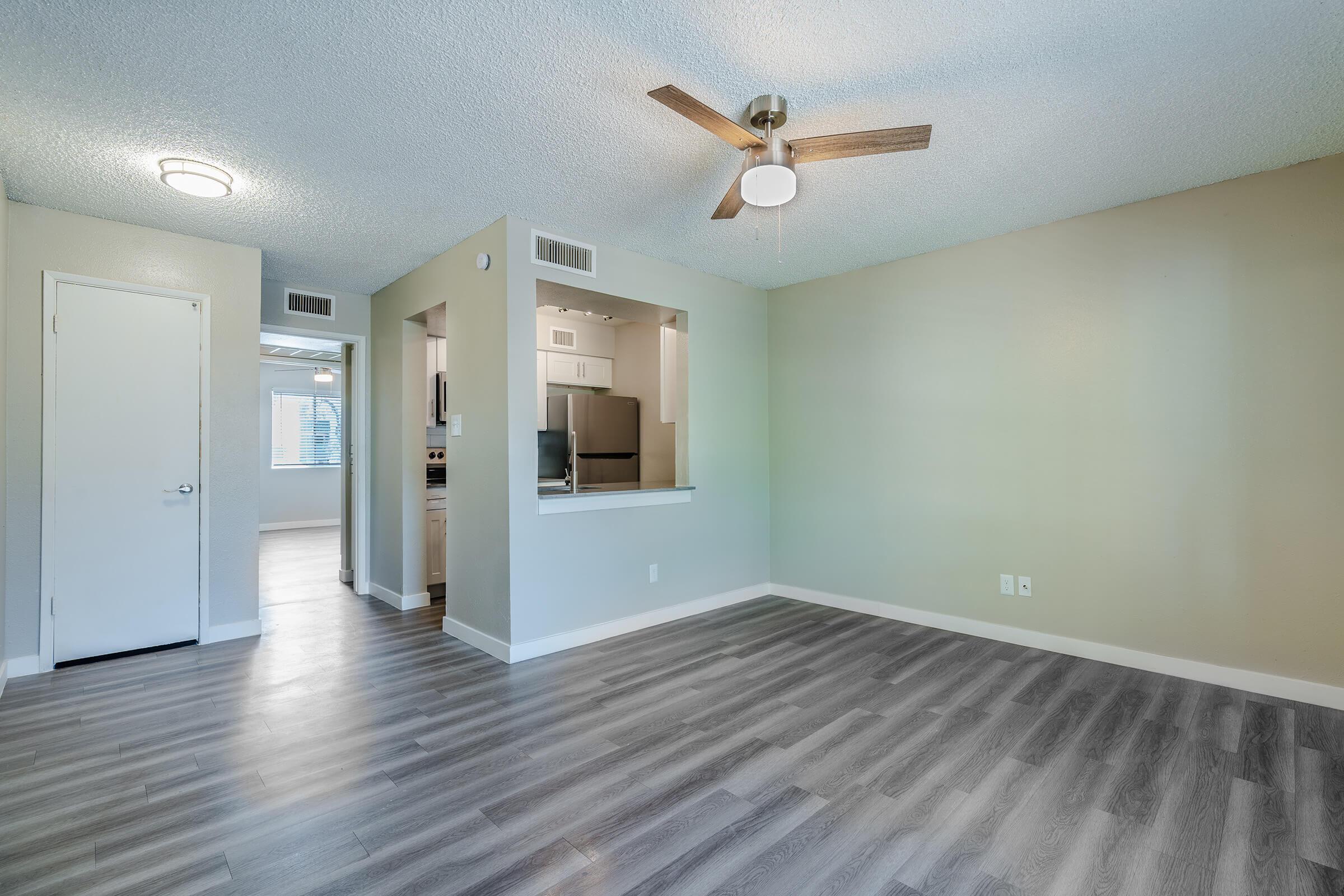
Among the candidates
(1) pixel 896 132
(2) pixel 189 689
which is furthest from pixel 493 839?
(1) pixel 896 132

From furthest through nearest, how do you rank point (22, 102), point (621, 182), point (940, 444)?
point (940, 444)
point (621, 182)
point (22, 102)

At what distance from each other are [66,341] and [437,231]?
214 cm

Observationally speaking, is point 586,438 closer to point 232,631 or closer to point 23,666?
point 232,631

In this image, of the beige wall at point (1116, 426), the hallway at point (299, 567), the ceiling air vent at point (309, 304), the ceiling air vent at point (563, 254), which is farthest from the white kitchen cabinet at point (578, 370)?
the hallway at point (299, 567)

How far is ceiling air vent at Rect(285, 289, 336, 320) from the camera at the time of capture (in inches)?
186

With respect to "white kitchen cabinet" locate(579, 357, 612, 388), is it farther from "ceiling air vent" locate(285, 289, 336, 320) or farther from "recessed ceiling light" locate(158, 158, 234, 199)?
"recessed ceiling light" locate(158, 158, 234, 199)

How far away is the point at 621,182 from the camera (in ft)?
9.95

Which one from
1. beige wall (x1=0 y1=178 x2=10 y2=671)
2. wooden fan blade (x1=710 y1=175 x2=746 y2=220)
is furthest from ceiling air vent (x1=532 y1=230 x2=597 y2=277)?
beige wall (x1=0 y1=178 x2=10 y2=671)

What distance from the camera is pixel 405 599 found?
4707mm

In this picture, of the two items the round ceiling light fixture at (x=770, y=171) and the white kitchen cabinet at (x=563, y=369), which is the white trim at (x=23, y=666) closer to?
the white kitchen cabinet at (x=563, y=369)

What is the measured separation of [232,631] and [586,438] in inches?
117

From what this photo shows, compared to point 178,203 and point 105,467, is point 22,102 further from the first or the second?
point 105,467

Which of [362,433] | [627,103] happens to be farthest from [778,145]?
[362,433]

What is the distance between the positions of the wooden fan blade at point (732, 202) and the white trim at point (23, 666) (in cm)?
→ 432
